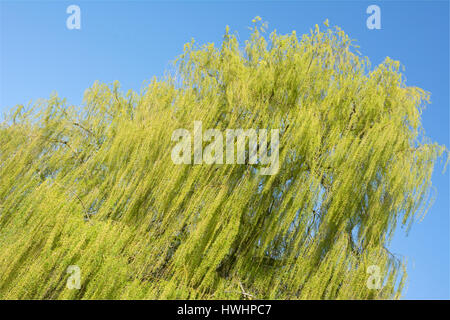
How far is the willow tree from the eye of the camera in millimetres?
4770

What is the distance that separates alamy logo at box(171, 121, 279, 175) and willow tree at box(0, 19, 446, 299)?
0.11 m

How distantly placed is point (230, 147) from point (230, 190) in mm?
660

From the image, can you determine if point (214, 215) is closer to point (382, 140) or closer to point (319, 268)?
point (319, 268)

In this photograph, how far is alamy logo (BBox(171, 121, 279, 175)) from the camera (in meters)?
5.66

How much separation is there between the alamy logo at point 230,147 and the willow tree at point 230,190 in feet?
0.35

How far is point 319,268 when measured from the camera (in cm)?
503

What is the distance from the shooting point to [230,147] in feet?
19.0

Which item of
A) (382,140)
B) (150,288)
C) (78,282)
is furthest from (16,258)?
(382,140)

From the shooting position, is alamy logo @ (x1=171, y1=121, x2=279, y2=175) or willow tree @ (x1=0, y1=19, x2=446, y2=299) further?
alamy logo @ (x1=171, y1=121, x2=279, y2=175)

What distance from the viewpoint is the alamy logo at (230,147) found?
5.66m

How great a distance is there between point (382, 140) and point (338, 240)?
1592 mm

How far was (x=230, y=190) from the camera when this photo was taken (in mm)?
5570

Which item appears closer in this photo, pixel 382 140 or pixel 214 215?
pixel 214 215

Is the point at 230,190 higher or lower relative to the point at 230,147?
lower
